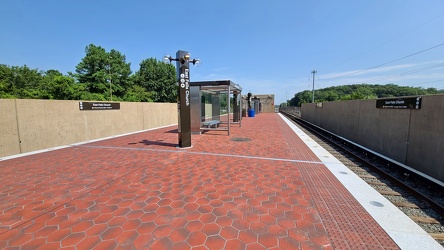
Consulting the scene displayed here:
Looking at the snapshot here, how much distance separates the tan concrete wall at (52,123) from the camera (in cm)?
602

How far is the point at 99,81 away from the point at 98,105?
86.4 feet

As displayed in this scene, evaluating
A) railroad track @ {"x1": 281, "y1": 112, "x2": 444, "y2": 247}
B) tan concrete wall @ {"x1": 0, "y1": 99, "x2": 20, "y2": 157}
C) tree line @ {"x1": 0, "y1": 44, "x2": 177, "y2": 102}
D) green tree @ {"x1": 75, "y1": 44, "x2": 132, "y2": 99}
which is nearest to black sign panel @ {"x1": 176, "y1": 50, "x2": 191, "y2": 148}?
tan concrete wall @ {"x1": 0, "y1": 99, "x2": 20, "y2": 157}

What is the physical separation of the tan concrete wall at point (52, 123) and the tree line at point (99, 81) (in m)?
21.0

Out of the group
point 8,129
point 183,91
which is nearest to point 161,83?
point 8,129

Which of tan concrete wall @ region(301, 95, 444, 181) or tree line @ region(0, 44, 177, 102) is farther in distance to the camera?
tree line @ region(0, 44, 177, 102)

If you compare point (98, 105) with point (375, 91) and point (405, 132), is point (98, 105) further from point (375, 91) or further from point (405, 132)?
point (375, 91)

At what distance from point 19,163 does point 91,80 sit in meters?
31.5

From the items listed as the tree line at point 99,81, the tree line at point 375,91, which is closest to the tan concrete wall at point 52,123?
the tree line at point 99,81

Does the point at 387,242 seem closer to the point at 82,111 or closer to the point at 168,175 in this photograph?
the point at 168,175

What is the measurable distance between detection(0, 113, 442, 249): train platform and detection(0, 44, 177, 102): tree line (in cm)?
2660

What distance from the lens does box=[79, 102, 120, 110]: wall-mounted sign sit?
847 centimetres

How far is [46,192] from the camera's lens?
3514 millimetres

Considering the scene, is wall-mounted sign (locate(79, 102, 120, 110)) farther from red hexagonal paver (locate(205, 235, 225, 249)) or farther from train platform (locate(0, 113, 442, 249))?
red hexagonal paver (locate(205, 235, 225, 249))

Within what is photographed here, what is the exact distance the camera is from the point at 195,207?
9.79ft
